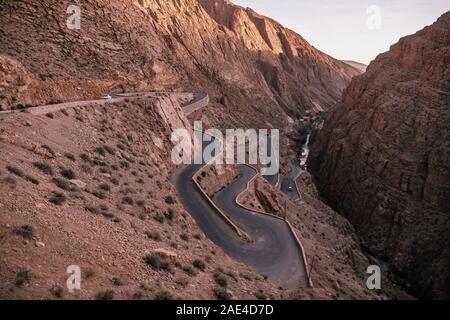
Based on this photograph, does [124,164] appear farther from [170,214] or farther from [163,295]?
[163,295]

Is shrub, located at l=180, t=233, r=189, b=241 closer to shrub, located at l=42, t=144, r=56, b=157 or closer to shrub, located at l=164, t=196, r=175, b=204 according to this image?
shrub, located at l=164, t=196, r=175, b=204

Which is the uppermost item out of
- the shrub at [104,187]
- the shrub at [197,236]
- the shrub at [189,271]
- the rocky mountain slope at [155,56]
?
the rocky mountain slope at [155,56]

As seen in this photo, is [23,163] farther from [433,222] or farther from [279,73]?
[279,73]

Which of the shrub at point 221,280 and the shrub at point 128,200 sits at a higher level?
the shrub at point 128,200

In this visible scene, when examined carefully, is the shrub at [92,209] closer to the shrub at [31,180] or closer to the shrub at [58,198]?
the shrub at [58,198]

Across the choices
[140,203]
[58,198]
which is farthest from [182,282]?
[140,203]

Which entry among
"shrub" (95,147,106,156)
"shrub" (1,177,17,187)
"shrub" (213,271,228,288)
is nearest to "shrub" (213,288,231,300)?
"shrub" (213,271,228,288)

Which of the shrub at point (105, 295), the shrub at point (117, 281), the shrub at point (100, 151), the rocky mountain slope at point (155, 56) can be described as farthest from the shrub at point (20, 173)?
the rocky mountain slope at point (155, 56)
